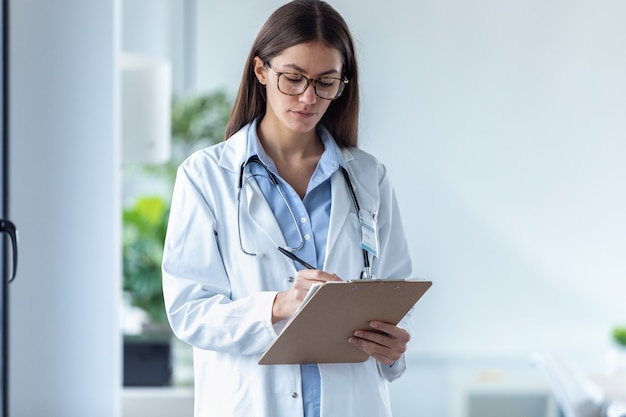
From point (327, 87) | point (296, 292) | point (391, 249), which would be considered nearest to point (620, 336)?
point (391, 249)

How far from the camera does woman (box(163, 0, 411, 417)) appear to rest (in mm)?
1538

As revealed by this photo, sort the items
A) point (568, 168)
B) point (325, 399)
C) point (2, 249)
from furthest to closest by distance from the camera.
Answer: point (568, 168) < point (2, 249) < point (325, 399)

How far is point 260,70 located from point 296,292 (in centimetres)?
46

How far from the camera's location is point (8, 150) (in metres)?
2.94

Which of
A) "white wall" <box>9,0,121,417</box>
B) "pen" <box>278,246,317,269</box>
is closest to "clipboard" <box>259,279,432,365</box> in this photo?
"pen" <box>278,246,317,269</box>

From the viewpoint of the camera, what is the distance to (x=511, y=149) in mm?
4320

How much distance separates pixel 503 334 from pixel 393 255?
2.83 m

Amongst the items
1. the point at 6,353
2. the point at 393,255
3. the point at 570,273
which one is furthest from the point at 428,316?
the point at 393,255

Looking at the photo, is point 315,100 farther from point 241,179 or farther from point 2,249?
point 2,249

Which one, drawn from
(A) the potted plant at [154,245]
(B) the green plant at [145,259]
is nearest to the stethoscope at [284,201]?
(A) the potted plant at [154,245]

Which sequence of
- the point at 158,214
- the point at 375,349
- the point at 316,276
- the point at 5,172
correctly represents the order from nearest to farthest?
the point at 316,276 < the point at 375,349 < the point at 5,172 < the point at 158,214

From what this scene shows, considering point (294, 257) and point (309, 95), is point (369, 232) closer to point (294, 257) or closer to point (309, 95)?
point (294, 257)

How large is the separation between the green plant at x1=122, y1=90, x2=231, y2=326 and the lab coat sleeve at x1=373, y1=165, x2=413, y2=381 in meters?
2.92

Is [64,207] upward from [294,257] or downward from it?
upward
